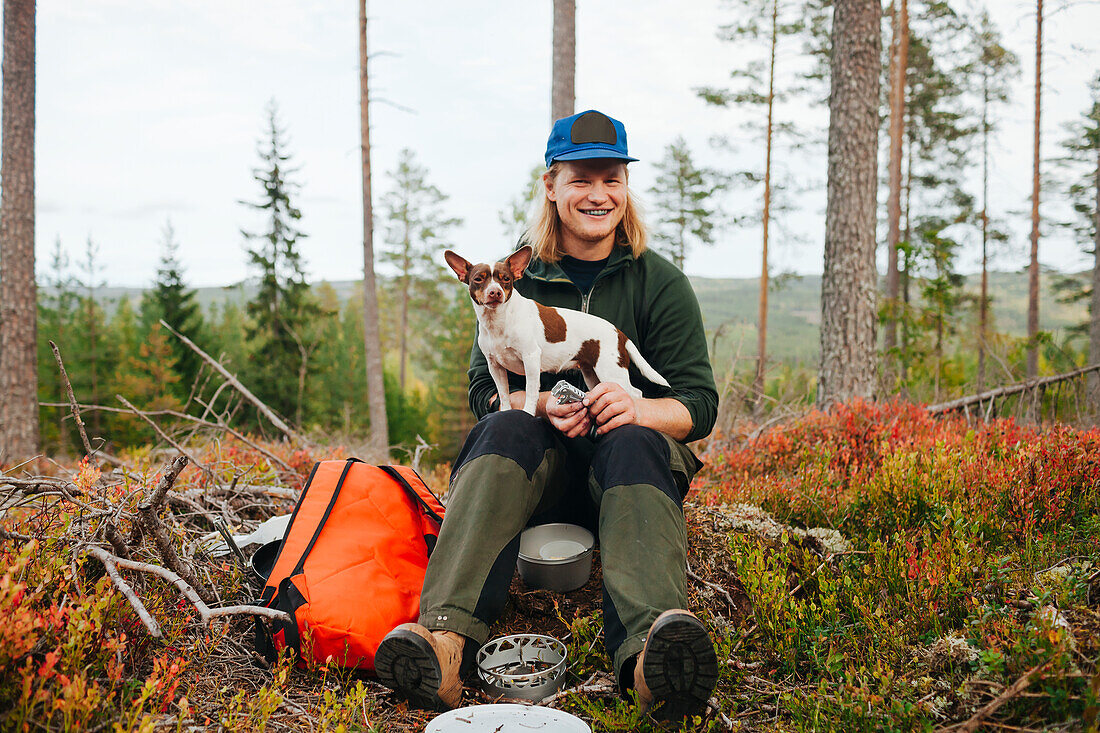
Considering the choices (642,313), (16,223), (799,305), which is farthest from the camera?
(799,305)

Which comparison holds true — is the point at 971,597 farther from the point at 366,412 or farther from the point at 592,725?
the point at 366,412

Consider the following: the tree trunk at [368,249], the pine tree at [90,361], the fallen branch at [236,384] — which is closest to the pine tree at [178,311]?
the pine tree at [90,361]

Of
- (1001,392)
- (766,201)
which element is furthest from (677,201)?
(1001,392)

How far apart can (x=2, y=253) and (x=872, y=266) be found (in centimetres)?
1140

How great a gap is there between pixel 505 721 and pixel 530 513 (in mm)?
778

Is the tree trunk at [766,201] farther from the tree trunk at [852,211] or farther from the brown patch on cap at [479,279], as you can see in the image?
the brown patch on cap at [479,279]

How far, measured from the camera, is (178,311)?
27875 millimetres

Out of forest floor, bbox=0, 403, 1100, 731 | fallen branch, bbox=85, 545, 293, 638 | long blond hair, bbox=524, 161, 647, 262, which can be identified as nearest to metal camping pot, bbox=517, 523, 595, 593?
forest floor, bbox=0, 403, 1100, 731

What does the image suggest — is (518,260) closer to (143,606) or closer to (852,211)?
(143,606)

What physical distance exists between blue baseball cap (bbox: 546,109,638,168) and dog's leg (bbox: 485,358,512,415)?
39.0 inches

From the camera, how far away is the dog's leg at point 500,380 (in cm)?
292

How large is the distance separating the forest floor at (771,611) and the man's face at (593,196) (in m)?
1.62

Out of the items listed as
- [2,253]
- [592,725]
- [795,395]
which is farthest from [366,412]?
[592,725]

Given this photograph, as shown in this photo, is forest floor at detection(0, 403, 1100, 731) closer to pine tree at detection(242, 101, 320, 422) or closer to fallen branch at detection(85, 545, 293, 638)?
fallen branch at detection(85, 545, 293, 638)
